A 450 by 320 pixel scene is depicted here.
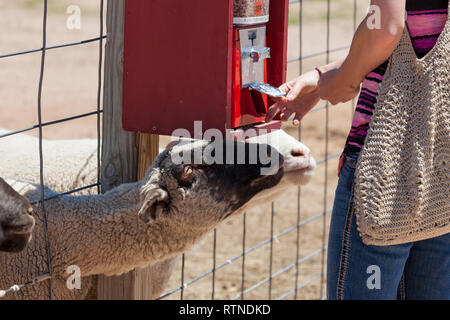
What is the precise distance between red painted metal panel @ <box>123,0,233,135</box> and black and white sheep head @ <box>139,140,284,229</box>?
0.28 m

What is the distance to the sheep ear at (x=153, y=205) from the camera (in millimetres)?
2895

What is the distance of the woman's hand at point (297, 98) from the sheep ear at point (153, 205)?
1.92 feet

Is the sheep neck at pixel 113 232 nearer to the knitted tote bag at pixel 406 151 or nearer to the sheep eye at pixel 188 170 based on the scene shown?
the sheep eye at pixel 188 170

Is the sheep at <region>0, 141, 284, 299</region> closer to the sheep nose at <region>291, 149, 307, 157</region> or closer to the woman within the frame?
the sheep nose at <region>291, 149, 307, 157</region>

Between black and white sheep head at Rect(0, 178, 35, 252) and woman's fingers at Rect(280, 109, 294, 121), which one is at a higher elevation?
woman's fingers at Rect(280, 109, 294, 121)

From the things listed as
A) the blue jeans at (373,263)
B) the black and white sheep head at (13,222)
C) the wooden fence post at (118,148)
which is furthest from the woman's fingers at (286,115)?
the black and white sheep head at (13,222)

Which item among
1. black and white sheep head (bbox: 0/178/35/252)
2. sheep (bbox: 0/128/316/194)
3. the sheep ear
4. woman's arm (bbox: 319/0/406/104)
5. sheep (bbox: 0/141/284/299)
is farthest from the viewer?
sheep (bbox: 0/128/316/194)

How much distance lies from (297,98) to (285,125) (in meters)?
3.59

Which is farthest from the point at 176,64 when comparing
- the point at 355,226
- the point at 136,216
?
the point at 355,226

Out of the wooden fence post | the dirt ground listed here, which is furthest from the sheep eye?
the dirt ground

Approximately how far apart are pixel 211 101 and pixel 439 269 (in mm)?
1017

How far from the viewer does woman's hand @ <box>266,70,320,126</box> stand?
8.59 ft

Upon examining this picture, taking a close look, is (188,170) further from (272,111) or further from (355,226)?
(355,226)
